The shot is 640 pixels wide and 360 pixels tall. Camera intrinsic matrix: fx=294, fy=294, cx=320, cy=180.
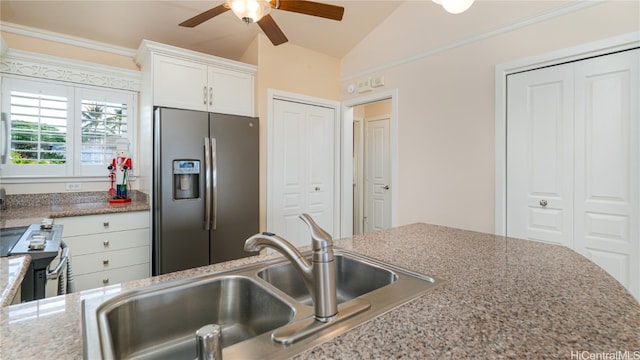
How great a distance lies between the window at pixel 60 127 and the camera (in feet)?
8.39

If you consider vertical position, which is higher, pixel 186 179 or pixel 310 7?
pixel 310 7

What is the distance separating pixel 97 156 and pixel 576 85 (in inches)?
163

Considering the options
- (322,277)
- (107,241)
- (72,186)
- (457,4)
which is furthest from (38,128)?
(457,4)

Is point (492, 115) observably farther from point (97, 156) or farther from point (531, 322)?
point (97, 156)

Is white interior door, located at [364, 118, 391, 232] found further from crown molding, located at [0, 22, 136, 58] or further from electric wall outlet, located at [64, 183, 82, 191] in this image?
electric wall outlet, located at [64, 183, 82, 191]

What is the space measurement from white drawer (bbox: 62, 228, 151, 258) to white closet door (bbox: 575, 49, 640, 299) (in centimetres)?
340

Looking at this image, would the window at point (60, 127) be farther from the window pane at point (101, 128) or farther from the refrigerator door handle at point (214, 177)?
the refrigerator door handle at point (214, 177)

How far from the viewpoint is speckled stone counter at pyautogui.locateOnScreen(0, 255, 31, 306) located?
0.91 m

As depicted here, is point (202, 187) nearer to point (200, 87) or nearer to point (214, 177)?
point (214, 177)

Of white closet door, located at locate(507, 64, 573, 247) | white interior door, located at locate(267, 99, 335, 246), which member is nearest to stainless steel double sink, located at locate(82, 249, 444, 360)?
white closet door, located at locate(507, 64, 573, 247)

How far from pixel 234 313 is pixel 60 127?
2960mm

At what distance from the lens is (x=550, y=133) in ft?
6.99

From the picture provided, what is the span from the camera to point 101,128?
297cm

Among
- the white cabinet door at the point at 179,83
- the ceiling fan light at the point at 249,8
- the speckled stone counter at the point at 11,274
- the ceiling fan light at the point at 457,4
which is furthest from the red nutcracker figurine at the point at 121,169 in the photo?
the ceiling fan light at the point at 457,4
